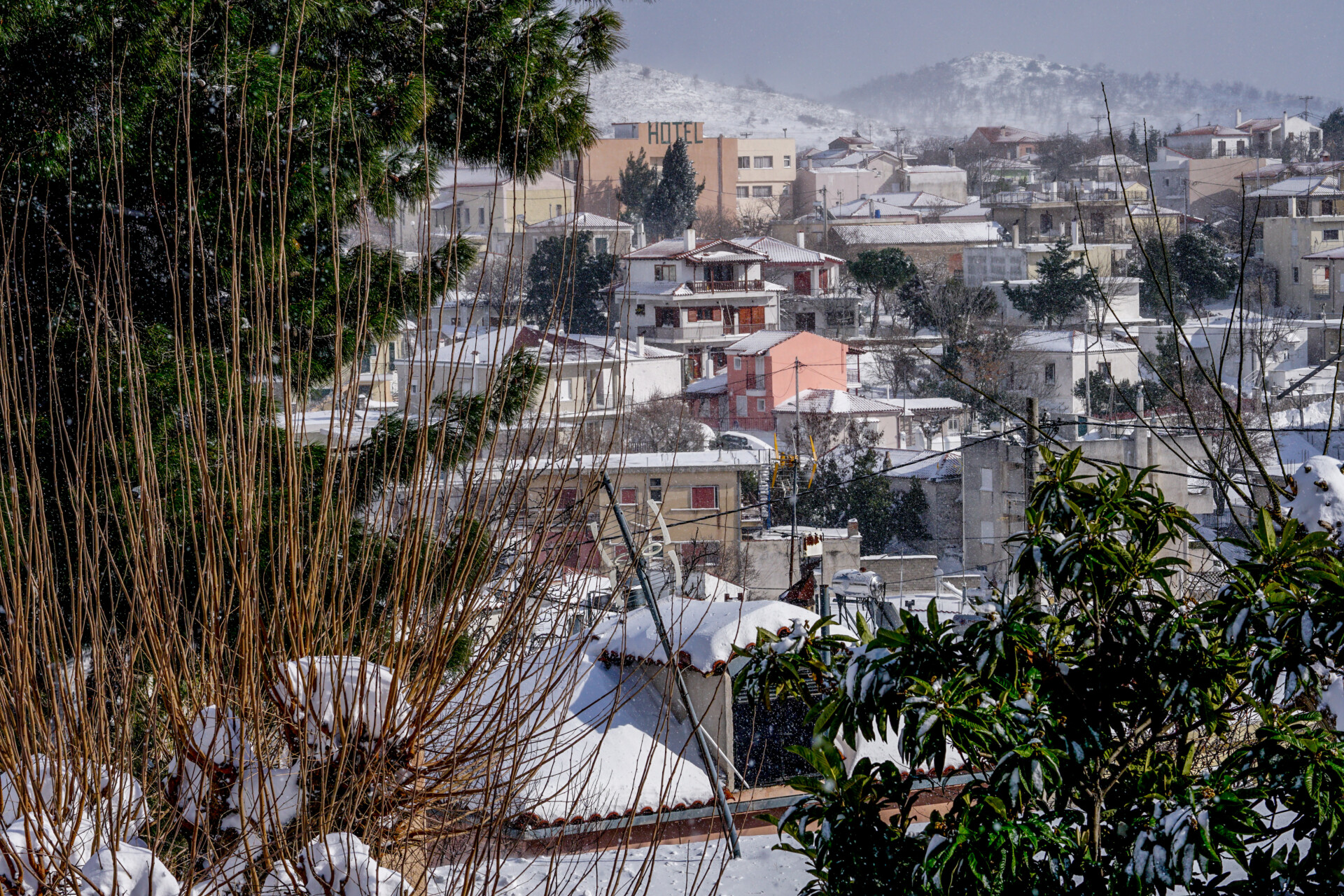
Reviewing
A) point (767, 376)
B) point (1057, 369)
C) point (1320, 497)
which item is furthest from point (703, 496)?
point (1320, 497)

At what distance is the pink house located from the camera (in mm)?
22875

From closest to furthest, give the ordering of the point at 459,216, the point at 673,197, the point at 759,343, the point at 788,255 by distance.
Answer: the point at 459,216
the point at 759,343
the point at 788,255
the point at 673,197

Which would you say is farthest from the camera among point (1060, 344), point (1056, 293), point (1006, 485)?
point (1056, 293)

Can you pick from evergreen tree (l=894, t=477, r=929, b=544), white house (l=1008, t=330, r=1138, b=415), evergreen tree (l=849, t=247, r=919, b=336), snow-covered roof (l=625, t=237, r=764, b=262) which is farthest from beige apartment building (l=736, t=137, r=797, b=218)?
evergreen tree (l=894, t=477, r=929, b=544)

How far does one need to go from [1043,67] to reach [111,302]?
602 feet

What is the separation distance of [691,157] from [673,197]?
35.9 ft

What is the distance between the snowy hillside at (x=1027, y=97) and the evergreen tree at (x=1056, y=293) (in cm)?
12561

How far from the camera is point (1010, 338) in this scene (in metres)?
23.6

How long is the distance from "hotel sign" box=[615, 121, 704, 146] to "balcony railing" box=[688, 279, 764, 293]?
76.3ft

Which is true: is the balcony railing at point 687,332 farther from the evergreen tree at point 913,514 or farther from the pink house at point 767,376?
the evergreen tree at point 913,514

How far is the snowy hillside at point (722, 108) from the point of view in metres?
115

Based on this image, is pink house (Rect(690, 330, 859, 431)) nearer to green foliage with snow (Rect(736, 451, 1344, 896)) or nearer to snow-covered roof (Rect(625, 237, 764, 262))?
snow-covered roof (Rect(625, 237, 764, 262))

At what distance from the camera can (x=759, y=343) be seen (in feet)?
78.3

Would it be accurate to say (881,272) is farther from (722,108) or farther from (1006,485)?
(722,108)
